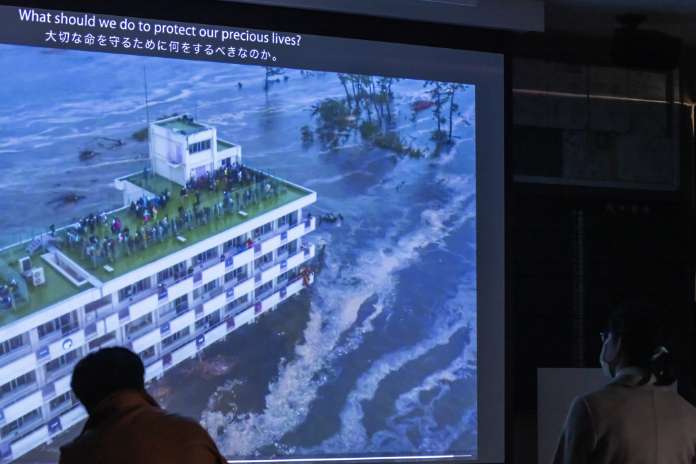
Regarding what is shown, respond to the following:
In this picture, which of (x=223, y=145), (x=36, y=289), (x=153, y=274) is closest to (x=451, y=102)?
(x=223, y=145)

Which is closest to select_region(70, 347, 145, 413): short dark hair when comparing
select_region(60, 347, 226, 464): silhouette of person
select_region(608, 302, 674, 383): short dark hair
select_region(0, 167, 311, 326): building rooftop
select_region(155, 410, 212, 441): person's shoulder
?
select_region(60, 347, 226, 464): silhouette of person

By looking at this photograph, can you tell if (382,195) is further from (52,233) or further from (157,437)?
(157,437)

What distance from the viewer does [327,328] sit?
3527mm

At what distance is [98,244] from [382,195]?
124 cm

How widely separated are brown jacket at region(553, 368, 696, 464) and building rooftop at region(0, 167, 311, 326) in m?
1.79

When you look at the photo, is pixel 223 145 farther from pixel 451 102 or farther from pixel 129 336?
pixel 451 102

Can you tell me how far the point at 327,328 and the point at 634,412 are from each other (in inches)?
68.3

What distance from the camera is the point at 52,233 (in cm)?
309

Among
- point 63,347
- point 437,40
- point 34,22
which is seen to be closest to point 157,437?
point 63,347

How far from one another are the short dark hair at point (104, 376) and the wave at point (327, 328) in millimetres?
1484

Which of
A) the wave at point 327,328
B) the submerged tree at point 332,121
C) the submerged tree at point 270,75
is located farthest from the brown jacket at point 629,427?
the submerged tree at point 270,75

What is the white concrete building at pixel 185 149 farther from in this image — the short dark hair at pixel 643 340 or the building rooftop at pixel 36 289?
the short dark hair at pixel 643 340

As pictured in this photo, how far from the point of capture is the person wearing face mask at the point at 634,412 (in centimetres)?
197

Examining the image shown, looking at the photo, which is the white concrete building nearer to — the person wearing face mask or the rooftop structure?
the rooftop structure
